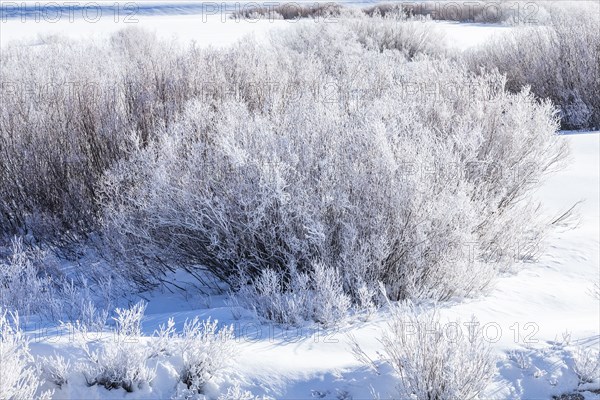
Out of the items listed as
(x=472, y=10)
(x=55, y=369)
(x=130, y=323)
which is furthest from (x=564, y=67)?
(x=472, y=10)

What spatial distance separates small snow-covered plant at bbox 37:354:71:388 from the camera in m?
2.92

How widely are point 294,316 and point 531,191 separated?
378 cm

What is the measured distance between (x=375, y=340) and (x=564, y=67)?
9.62 meters

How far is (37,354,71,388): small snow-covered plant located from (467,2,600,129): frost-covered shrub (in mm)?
9366

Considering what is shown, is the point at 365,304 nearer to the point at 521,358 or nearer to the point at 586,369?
the point at 521,358

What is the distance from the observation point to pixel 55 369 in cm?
298

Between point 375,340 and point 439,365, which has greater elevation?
point 439,365

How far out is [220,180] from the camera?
4.74 metres

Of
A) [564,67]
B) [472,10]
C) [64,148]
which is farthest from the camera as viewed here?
[472,10]

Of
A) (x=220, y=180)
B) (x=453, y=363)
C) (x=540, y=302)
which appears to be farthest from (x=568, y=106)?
(x=453, y=363)

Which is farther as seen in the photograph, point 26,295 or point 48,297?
point 26,295

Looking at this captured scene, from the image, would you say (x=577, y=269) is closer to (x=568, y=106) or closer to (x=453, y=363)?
(x=453, y=363)

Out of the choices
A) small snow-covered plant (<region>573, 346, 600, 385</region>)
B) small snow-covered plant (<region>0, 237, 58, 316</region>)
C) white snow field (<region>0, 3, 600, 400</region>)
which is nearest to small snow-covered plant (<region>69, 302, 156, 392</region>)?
white snow field (<region>0, 3, 600, 400</region>)

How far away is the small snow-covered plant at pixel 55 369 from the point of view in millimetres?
2920
